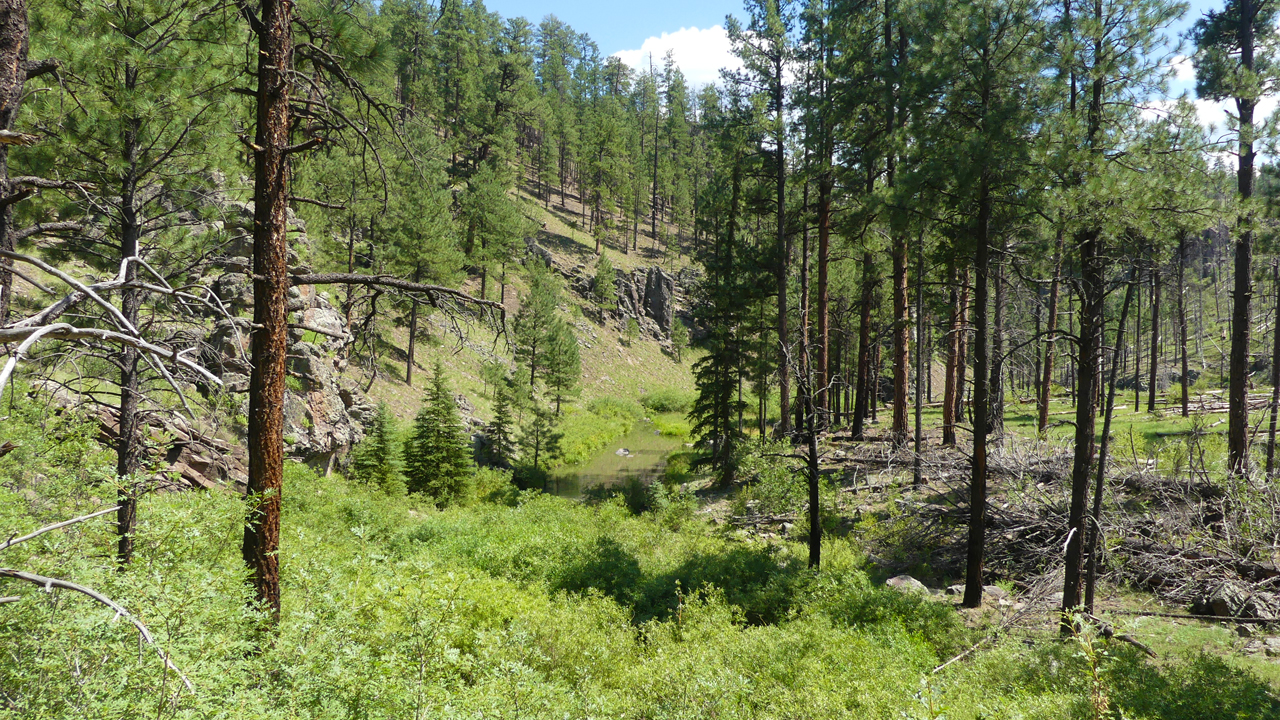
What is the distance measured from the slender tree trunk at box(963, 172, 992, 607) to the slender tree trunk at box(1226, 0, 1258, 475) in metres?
5.76

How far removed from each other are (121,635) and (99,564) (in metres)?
1.24

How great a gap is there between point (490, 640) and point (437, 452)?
15.0 meters

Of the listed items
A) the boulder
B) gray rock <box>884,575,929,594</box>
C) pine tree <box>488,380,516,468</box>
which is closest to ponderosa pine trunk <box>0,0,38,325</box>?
gray rock <box>884,575,929,594</box>

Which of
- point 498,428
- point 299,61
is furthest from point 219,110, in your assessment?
point 498,428

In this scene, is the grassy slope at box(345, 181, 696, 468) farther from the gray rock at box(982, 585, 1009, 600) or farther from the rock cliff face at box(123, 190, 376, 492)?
the gray rock at box(982, 585, 1009, 600)

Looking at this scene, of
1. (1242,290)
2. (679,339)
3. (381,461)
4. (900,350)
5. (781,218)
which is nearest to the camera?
(1242,290)

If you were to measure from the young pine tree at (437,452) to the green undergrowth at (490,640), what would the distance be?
8773mm

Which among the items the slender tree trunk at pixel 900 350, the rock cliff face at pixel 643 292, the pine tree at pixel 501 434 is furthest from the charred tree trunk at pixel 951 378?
the rock cliff face at pixel 643 292

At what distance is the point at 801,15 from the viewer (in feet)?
53.0

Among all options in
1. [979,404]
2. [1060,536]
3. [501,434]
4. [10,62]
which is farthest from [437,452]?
[1060,536]

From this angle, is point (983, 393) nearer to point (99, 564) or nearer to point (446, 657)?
point (446, 657)

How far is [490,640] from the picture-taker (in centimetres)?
693

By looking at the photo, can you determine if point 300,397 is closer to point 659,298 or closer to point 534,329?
point 534,329

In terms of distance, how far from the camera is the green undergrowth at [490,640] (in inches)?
130
